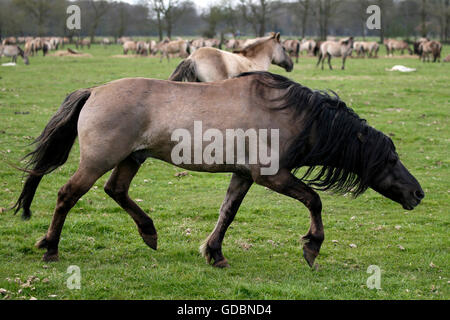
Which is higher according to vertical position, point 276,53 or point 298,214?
point 276,53

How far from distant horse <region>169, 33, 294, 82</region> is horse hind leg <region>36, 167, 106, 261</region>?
439 cm

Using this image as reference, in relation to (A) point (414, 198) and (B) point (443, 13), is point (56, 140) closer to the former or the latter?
(A) point (414, 198)

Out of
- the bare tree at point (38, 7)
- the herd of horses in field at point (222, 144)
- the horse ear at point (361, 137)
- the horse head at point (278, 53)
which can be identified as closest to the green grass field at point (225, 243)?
the herd of horses in field at point (222, 144)

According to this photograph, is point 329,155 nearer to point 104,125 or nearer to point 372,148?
point 372,148

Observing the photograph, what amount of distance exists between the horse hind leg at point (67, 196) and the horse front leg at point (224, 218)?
1329mm

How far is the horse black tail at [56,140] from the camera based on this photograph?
538 centimetres

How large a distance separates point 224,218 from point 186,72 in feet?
16.3

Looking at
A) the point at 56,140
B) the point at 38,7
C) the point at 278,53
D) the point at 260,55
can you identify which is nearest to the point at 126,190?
the point at 56,140

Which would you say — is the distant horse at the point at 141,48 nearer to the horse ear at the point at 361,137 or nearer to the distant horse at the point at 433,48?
the distant horse at the point at 433,48

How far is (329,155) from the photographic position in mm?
5312

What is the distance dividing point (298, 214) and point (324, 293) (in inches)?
114

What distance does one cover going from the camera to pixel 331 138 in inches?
207

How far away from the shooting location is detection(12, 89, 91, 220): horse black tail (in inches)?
212
